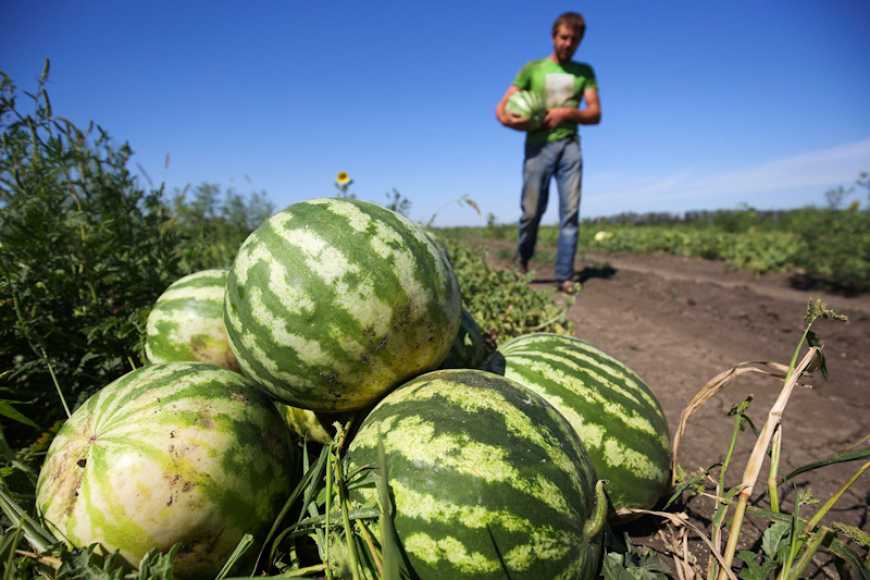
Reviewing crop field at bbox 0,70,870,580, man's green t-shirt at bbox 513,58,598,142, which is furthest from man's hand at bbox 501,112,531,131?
crop field at bbox 0,70,870,580

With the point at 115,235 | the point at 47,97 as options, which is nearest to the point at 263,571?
the point at 115,235

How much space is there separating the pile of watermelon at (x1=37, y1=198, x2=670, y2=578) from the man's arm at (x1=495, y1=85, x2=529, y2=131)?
5108 mm

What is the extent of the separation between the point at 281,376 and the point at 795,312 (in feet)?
22.0

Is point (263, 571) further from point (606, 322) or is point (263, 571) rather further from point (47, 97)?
point (606, 322)

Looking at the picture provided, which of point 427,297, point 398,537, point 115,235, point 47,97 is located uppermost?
point 47,97

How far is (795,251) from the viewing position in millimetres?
9336

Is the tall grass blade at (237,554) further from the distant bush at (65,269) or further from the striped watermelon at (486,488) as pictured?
the distant bush at (65,269)

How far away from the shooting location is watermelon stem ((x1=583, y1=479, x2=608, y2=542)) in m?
1.16

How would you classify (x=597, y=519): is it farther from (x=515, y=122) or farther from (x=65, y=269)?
(x=515, y=122)

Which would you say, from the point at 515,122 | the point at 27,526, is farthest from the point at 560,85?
the point at 27,526

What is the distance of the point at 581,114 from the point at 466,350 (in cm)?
512

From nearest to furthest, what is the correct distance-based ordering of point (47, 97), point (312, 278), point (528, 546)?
point (528, 546), point (312, 278), point (47, 97)

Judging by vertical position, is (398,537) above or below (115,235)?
below

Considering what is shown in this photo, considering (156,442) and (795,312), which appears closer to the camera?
(156,442)
